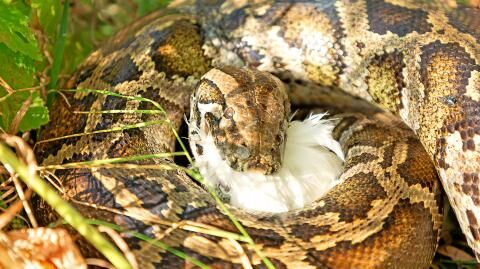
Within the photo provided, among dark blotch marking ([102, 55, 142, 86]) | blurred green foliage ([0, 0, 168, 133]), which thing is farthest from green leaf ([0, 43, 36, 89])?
dark blotch marking ([102, 55, 142, 86])

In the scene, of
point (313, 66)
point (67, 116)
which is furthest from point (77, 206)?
point (313, 66)

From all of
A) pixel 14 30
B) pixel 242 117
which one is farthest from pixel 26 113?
pixel 242 117

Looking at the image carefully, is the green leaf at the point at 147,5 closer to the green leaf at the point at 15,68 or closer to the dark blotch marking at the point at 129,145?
the green leaf at the point at 15,68

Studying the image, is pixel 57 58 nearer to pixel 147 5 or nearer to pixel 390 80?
pixel 147 5

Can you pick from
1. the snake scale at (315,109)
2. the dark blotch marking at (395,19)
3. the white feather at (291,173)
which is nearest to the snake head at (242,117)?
the white feather at (291,173)

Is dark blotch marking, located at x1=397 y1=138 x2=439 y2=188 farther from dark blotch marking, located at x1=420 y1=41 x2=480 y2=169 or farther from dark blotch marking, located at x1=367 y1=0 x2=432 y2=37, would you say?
dark blotch marking, located at x1=367 y1=0 x2=432 y2=37

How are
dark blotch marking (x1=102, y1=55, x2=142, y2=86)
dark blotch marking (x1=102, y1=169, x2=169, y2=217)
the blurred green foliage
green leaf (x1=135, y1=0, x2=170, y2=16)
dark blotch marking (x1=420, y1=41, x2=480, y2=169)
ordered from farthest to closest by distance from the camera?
green leaf (x1=135, y1=0, x2=170, y2=16)
dark blotch marking (x1=102, y1=55, x2=142, y2=86)
dark blotch marking (x1=420, y1=41, x2=480, y2=169)
the blurred green foliage
dark blotch marking (x1=102, y1=169, x2=169, y2=217)
